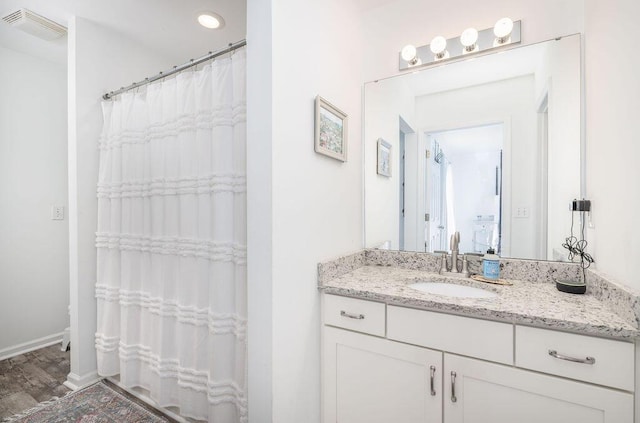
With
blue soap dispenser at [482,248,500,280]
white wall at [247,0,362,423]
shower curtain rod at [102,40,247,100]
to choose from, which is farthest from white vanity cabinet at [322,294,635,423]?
shower curtain rod at [102,40,247,100]

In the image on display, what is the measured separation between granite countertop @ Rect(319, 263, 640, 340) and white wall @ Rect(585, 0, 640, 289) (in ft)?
0.51

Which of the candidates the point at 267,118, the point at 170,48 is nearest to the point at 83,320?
the point at 267,118

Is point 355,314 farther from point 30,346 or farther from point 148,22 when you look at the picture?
point 30,346

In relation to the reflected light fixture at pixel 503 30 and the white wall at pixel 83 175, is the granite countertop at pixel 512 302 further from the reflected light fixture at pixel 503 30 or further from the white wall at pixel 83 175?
the white wall at pixel 83 175

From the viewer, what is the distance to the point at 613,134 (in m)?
1.12

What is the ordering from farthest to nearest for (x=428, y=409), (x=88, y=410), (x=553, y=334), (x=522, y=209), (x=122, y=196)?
(x=122, y=196), (x=88, y=410), (x=522, y=209), (x=428, y=409), (x=553, y=334)

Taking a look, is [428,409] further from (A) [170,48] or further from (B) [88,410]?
(A) [170,48]

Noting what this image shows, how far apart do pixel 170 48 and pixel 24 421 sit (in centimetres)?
263

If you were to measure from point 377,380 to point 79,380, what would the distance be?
2.00 meters

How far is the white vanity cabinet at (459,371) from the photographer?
3.06 ft

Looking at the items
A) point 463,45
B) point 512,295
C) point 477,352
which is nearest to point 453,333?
point 477,352

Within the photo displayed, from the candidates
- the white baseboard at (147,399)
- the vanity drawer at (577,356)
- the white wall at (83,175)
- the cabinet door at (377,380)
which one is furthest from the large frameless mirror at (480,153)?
the white wall at (83,175)

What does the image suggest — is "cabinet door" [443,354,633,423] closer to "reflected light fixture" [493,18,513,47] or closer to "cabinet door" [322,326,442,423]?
"cabinet door" [322,326,442,423]

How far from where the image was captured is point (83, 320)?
1.98 meters
